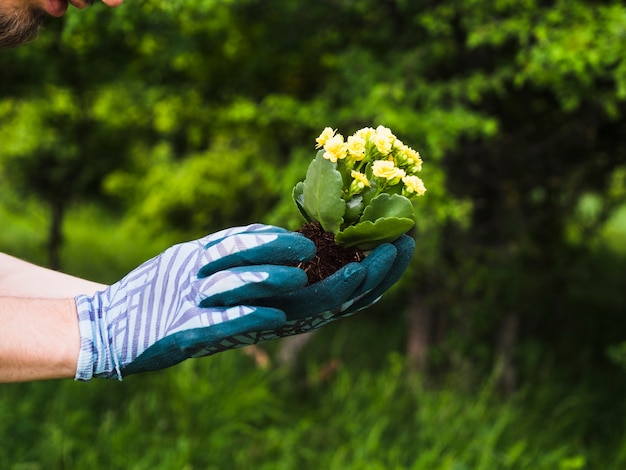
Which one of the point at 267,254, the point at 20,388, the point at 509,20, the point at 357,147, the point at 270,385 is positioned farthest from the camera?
the point at 270,385

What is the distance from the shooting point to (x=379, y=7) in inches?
152

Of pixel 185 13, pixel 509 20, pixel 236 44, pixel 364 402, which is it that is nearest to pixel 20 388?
pixel 364 402

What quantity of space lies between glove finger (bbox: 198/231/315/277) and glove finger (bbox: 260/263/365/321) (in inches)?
2.9

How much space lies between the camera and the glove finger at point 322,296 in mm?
1270

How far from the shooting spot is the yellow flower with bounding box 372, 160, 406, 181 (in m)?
1.36

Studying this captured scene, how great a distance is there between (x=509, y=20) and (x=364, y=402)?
6.64 ft

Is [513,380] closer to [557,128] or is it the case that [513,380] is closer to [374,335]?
[374,335]

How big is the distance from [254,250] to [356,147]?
31 cm

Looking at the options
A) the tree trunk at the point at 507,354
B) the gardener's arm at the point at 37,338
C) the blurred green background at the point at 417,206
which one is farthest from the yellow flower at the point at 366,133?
the tree trunk at the point at 507,354

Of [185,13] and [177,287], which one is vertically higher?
[185,13]

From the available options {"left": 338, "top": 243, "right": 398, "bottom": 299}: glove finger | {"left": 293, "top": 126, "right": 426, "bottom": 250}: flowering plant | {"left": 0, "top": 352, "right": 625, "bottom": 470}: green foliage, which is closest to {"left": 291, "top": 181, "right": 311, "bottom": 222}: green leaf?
{"left": 293, "top": 126, "right": 426, "bottom": 250}: flowering plant

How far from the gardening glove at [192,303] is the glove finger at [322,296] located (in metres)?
0.05

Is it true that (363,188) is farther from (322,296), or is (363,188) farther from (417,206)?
(417,206)

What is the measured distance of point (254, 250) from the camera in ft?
4.02
